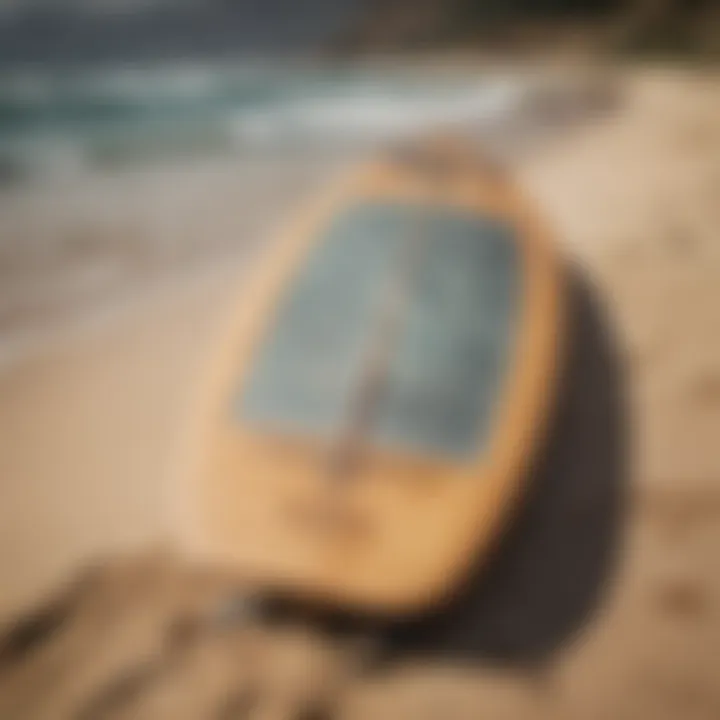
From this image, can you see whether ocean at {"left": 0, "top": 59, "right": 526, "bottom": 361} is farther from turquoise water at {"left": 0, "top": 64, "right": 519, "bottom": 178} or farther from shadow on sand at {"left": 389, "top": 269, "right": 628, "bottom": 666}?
shadow on sand at {"left": 389, "top": 269, "right": 628, "bottom": 666}

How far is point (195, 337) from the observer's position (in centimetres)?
80

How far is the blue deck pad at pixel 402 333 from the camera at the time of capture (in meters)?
0.71

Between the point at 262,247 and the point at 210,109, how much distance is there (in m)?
0.13

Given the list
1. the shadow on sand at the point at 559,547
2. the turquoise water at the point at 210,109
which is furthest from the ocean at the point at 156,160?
the shadow on sand at the point at 559,547

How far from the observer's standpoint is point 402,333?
75 centimetres

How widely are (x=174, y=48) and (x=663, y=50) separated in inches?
20.2

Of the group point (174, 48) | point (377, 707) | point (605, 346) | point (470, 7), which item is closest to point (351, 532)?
point (377, 707)

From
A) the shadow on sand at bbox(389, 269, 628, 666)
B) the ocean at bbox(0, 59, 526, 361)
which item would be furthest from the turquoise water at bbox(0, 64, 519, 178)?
the shadow on sand at bbox(389, 269, 628, 666)

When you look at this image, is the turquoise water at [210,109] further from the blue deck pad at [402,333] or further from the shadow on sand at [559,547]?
the shadow on sand at [559,547]

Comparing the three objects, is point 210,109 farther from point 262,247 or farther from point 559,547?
point 559,547

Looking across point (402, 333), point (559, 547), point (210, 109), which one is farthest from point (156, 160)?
point (559, 547)

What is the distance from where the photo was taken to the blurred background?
0.64 metres

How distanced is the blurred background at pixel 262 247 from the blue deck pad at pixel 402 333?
0.24 ft

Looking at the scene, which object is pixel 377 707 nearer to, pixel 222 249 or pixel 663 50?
pixel 222 249
